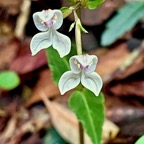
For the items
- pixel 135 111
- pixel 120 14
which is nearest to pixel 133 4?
pixel 120 14

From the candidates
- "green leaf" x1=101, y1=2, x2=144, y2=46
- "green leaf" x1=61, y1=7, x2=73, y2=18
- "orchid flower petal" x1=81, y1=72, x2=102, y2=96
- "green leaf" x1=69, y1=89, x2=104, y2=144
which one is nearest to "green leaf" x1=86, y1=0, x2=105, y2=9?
"green leaf" x1=61, y1=7, x2=73, y2=18

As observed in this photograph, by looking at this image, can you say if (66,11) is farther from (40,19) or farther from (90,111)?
(90,111)

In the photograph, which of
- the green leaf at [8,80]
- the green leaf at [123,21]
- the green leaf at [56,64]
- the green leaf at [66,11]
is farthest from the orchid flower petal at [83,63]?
the green leaf at [123,21]

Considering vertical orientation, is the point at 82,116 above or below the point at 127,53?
above

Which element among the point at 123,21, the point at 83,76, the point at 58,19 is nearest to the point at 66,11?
the point at 58,19

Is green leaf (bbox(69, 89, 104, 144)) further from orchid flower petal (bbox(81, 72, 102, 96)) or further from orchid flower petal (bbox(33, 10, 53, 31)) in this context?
orchid flower petal (bbox(33, 10, 53, 31))

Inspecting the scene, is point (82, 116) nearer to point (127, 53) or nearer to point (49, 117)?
point (49, 117)
